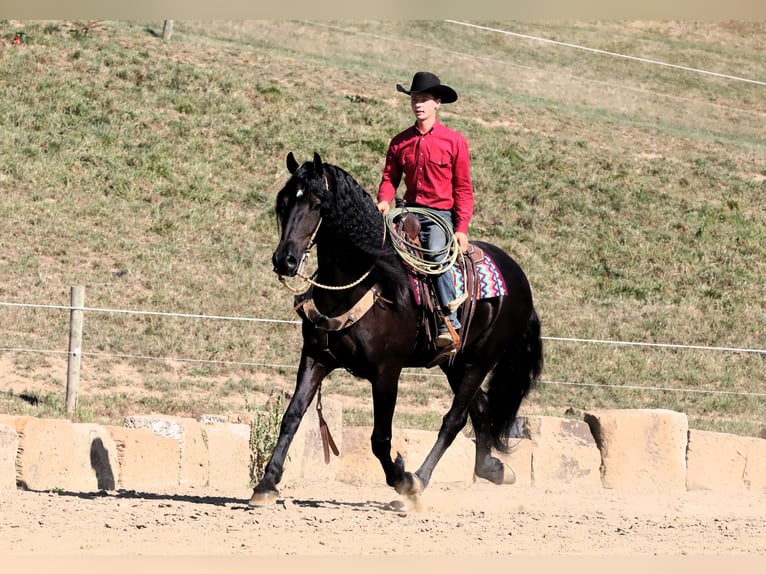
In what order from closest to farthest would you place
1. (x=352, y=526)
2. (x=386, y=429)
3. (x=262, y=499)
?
(x=352, y=526) < (x=262, y=499) < (x=386, y=429)

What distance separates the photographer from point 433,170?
27.3 feet

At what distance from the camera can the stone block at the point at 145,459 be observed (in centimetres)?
871

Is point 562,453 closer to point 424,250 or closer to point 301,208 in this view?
point 424,250

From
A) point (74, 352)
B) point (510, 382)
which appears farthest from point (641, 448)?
point (74, 352)

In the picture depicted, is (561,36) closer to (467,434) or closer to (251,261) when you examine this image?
(251,261)

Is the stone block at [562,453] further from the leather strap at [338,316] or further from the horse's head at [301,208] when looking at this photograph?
the horse's head at [301,208]

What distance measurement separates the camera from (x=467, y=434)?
1271 centimetres

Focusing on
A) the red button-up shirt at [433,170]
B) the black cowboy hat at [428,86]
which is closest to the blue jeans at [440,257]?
the red button-up shirt at [433,170]

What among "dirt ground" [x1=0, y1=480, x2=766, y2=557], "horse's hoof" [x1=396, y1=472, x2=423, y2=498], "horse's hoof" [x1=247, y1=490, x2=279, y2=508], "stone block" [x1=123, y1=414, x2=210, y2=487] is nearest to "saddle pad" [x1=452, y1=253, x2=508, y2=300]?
"horse's hoof" [x1=396, y1=472, x2=423, y2=498]

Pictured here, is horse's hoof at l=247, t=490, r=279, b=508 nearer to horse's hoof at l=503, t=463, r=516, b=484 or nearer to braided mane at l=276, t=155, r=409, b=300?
braided mane at l=276, t=155, r=409, b=300

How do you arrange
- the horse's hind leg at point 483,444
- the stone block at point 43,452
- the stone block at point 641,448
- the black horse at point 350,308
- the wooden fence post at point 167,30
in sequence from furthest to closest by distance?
the wooden fence post at point 167,30 → the stone block at point 641,448 → the horse's hind leg at point 483,444 → the stone block at point 43,452 → the black horse at point 350,308

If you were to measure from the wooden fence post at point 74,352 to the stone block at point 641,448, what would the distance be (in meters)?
5.36

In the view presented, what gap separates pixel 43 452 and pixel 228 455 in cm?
157

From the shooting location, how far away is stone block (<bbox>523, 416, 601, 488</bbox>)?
1043 centimetres
